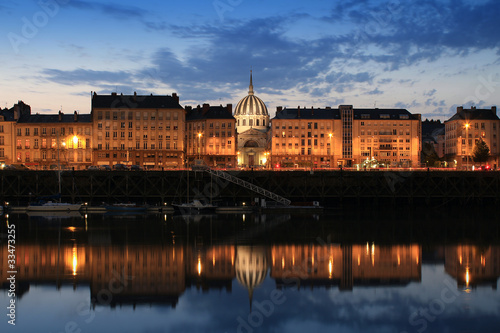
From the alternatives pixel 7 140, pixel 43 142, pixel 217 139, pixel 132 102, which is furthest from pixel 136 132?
pixel 7 140

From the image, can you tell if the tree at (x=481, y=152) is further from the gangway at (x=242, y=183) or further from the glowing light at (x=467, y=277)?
the glowing light at (x=467, y=277)

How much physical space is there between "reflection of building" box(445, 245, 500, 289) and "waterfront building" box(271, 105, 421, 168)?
3776 inches

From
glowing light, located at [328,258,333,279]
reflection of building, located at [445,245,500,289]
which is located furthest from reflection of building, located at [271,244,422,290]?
reflection of building, located at [445,245,500,289]

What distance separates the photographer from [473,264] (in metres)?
35.4

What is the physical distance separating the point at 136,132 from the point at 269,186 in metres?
49.3

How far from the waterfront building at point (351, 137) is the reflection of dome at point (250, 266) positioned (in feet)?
325

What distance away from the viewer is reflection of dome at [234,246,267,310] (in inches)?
1197

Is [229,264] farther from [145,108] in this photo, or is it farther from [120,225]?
[145,108]

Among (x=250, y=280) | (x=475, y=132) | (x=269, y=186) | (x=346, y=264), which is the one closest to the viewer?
(x=250, y=280)

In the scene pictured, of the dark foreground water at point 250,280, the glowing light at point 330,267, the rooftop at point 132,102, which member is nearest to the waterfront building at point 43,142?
the rooftop at point 132,102

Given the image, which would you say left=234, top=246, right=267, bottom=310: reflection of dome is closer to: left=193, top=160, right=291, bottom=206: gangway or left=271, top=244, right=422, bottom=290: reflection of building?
left=271, top=244, right=422, bottom=290: reflection of building

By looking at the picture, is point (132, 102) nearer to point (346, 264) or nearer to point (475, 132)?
point (475, 132)

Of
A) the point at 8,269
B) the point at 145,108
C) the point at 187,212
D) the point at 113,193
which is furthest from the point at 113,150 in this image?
the point at 8,269

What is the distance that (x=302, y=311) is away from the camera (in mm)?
25234
